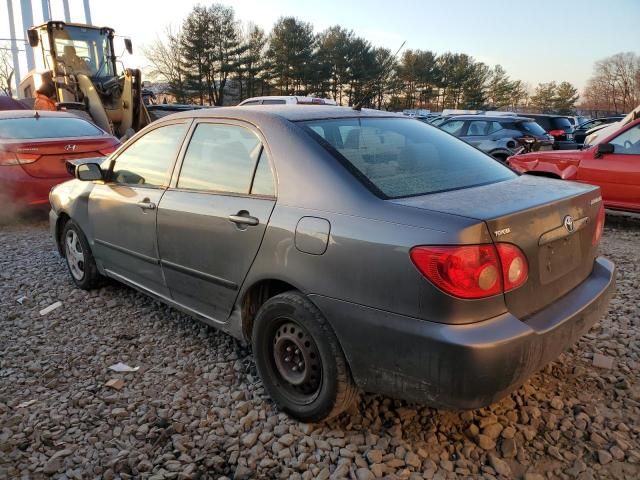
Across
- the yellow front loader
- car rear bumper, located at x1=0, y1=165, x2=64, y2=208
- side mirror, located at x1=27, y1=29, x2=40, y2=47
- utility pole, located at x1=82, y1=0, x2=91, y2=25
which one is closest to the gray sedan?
car rear bumper, located at x1=0, y1=165, x2=64, y2=208

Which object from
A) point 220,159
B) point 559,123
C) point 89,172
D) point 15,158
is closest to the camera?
point 220,159

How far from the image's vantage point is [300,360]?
2.64 metres

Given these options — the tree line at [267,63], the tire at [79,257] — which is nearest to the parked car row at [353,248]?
the tire at [79,257]

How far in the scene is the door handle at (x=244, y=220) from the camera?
2.67 m

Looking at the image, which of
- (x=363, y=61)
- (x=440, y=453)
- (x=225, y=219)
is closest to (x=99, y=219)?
(x=225, y=219)

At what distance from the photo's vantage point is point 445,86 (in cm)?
6369

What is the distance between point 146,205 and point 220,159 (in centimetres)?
72

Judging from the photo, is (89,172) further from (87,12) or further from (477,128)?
(87,12)

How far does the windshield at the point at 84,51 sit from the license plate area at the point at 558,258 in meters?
13.3

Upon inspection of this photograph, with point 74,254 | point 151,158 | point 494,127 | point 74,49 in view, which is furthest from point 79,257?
point 74,49

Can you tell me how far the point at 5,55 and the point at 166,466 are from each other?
64.1 m

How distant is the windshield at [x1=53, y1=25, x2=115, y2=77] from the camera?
12859 mm

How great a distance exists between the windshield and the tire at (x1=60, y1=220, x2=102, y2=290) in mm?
9844

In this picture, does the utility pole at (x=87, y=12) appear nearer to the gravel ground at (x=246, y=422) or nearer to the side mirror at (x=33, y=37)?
the side mirror at (x=33, y=37)
